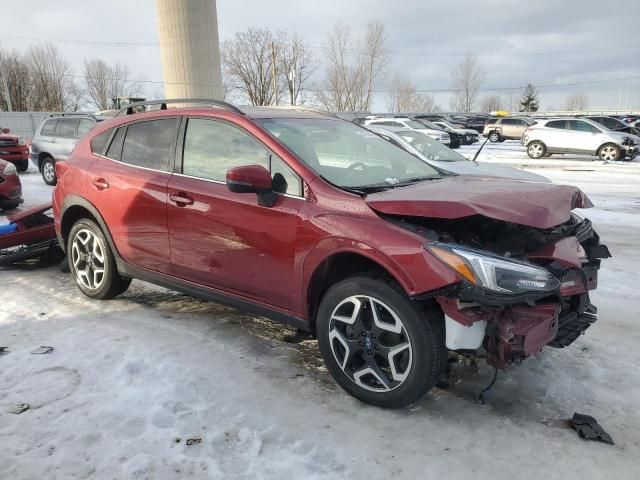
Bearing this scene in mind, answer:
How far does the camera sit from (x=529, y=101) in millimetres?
103312

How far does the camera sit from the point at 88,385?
3207 millimetres

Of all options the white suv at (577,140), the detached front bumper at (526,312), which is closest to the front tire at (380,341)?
the detached front bumper at (526,312)

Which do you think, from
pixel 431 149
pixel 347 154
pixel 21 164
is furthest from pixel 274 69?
pixel 347 154

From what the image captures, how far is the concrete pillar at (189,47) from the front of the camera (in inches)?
781

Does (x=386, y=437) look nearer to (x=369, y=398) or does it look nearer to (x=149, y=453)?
(x=369, y=398)

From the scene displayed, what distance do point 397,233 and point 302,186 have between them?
755 millimetres

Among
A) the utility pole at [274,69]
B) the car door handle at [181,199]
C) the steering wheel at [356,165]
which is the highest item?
the utility pole at [274,69]

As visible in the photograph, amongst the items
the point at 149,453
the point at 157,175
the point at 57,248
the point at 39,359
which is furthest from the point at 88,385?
the point at 57,248

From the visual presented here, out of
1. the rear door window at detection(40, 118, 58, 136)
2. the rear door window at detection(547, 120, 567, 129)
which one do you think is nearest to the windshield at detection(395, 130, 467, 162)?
the rear door window at detection(40, 118, 58, 136)

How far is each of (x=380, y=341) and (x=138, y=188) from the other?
2.38m

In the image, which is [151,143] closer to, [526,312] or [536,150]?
[526,312]

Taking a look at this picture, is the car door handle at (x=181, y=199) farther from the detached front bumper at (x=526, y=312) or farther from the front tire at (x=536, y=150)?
the front tire at (x=536, y=150)

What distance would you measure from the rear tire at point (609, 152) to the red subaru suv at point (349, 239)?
59.3 ft

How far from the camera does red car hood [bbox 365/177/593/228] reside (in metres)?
2.71
